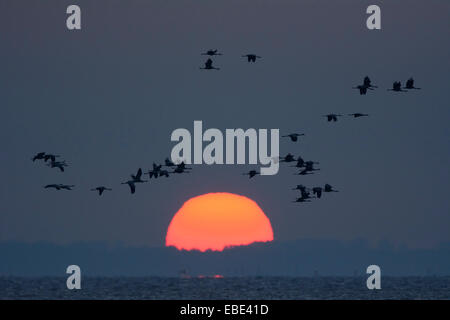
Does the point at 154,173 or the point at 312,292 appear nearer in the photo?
the point at 154,173

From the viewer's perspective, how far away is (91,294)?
156250 mm
